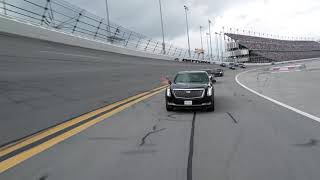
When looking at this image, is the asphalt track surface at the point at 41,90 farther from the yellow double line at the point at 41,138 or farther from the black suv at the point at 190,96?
the black suv at the point at 190,96

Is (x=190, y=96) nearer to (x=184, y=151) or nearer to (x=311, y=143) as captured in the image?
(x=311, y=143)

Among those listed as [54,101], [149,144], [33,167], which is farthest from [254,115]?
[33,167]

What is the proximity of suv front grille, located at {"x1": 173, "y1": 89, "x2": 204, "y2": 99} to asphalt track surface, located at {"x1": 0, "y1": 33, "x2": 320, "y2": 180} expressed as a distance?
6.09 feet

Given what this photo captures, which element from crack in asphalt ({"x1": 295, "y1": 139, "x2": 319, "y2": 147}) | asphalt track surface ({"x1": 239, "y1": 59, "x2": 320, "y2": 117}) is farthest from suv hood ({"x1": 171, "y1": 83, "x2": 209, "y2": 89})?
crack in asphalt ({"x1": 295, "y1": 139, "x2": 319, "y2": 147})

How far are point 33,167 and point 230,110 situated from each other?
8362 mm

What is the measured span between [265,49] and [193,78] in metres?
149

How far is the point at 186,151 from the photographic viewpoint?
22.5ft

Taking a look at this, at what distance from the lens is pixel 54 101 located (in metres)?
10.9

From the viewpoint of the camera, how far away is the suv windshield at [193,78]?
14.0m

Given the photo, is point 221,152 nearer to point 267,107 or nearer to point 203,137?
point 203,137

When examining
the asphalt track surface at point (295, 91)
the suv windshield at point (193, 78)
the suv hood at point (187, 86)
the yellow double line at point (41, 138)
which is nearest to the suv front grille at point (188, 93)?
the suv hood at point (187, 86)

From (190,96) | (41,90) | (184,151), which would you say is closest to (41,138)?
(184,151)

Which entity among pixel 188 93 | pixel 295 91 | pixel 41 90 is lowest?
pixel 295 91

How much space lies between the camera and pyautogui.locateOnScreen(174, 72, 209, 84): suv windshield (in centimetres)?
1403
